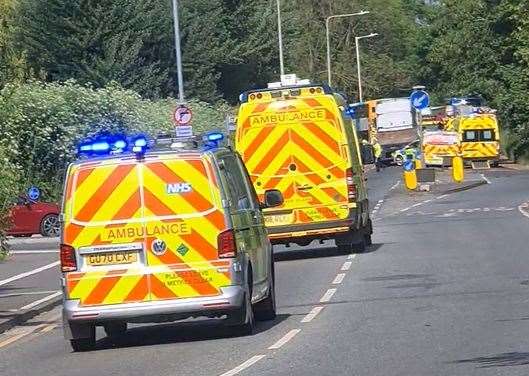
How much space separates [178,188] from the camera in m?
15.0

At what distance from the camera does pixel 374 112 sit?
8144 cm

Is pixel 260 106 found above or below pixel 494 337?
above

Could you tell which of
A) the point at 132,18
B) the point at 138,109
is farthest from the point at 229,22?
the point at 138,109

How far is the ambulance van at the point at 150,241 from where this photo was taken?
1487 cm

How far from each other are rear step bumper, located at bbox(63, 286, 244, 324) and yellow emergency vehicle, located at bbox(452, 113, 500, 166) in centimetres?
5689

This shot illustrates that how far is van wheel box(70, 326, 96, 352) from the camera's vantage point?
15469 millimetres

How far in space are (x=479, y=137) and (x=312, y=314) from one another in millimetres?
55080

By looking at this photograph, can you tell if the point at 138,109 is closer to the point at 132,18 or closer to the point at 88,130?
the point at 88,130

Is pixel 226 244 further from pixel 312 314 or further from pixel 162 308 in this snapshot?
pixel 312 314

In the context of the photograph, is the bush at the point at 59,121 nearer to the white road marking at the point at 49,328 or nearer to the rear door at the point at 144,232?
the white road marking at the point at 49,328

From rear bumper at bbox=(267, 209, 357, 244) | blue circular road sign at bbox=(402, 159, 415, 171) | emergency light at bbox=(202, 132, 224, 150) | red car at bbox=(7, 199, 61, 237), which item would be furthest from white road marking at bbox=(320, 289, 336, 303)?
blue circular road sign at bbox=(402, 159, 415, 171)

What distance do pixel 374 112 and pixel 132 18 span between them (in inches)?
985

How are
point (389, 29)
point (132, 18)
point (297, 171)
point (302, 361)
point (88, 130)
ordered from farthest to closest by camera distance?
point (389, 29) → point (132, 18) → point (88, 130) → point (297, 171) → point (302, 361)

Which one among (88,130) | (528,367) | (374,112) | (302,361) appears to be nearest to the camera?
(528,367)
